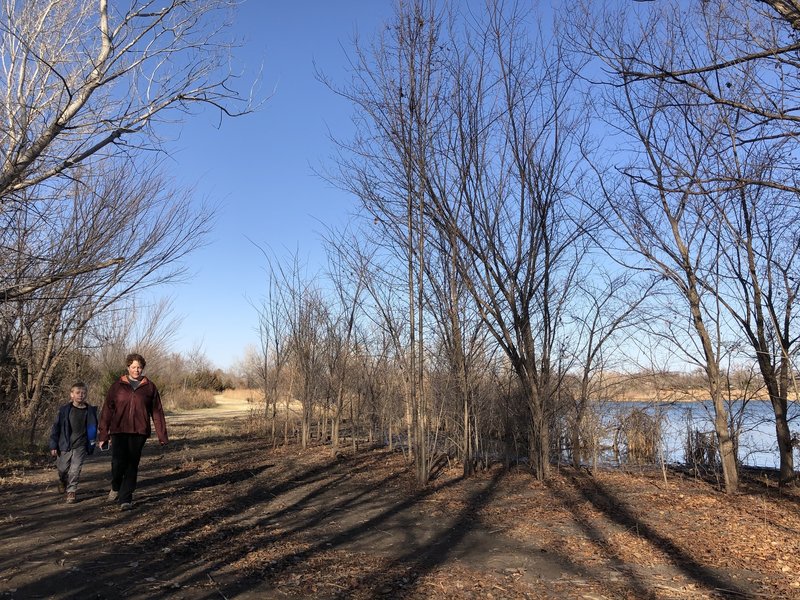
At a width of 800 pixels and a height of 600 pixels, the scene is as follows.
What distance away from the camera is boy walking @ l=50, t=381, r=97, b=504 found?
711 cm

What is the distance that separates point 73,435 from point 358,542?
12.8 ft

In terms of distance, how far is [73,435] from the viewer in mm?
7199

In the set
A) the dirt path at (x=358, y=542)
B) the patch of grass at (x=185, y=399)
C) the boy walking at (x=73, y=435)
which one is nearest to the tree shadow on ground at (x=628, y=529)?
the dirt path at (x=358, y=542)

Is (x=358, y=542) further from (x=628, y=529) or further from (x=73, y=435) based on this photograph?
(x=73, y=435)

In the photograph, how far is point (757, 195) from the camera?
830 centimetres

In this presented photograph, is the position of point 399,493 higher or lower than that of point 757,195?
lower

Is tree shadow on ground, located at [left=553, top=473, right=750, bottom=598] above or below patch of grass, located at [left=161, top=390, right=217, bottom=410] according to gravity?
below

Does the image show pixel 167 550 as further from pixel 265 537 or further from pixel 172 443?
pixel 172 443

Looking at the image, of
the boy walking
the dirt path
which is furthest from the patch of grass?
the boy walking

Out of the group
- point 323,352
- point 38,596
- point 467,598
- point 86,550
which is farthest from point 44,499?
point 323,352

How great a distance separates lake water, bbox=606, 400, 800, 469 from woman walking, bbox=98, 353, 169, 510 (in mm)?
7216

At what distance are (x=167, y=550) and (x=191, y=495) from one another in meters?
2.58

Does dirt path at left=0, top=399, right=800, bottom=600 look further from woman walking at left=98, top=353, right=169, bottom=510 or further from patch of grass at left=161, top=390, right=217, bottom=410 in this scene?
patch of grass at left=161, top=390, right=217, bottom=410

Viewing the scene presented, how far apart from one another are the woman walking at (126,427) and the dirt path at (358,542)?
280 mm
